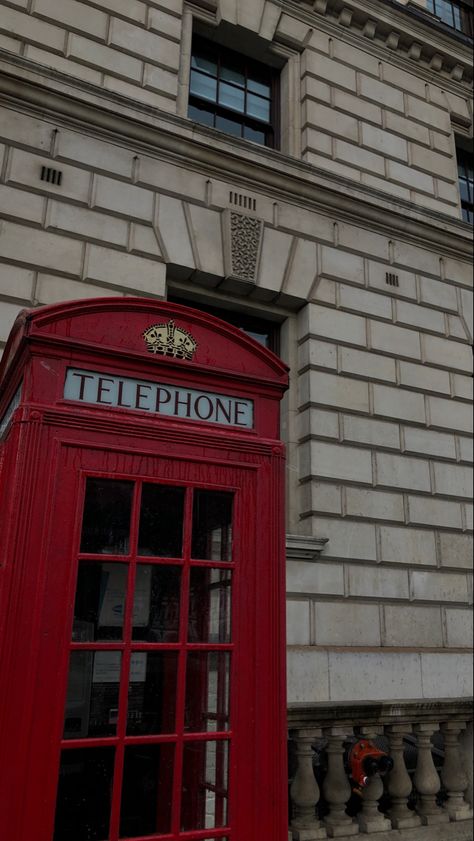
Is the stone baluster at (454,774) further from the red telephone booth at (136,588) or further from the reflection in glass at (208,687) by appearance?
the reflection in glass at (208,687)

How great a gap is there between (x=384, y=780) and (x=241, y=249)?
5735mm

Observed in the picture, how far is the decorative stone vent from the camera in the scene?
268 inches

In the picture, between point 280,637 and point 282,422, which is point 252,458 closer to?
point 280,637

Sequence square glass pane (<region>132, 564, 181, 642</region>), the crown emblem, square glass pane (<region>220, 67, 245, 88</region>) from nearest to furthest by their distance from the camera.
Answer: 1. square glass pane (<region>132, 564, 181, 642</region>)
2. the crown emblem
3. square glass pane (<region>220, 67, 245, 88</region>)

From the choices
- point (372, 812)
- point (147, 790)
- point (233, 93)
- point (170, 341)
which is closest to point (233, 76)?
point (233, 93)

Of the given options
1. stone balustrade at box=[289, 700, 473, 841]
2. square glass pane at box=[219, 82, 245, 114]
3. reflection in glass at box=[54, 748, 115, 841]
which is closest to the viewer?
reflection in glass at box=[54, 748, 115, 841]

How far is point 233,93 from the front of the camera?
909 centimetres

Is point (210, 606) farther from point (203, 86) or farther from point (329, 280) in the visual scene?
point (203, 86)

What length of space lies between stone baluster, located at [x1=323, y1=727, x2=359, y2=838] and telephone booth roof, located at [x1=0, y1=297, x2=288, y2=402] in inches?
144

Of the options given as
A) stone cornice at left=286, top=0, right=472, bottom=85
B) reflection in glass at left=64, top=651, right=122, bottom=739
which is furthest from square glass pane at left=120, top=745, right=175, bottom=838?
stone cornice at left=286, top=0, right=472, bottom=85

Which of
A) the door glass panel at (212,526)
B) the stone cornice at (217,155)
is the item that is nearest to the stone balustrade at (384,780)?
the door glass panel at (212,526)

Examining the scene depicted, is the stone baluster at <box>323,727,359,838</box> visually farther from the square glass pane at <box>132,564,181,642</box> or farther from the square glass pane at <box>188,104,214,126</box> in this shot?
the square glass pane at <box>188,104,214,126</box>

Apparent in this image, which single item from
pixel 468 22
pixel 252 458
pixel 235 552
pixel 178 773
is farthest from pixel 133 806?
pixel 468 22

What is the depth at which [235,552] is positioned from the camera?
9.24 ft
